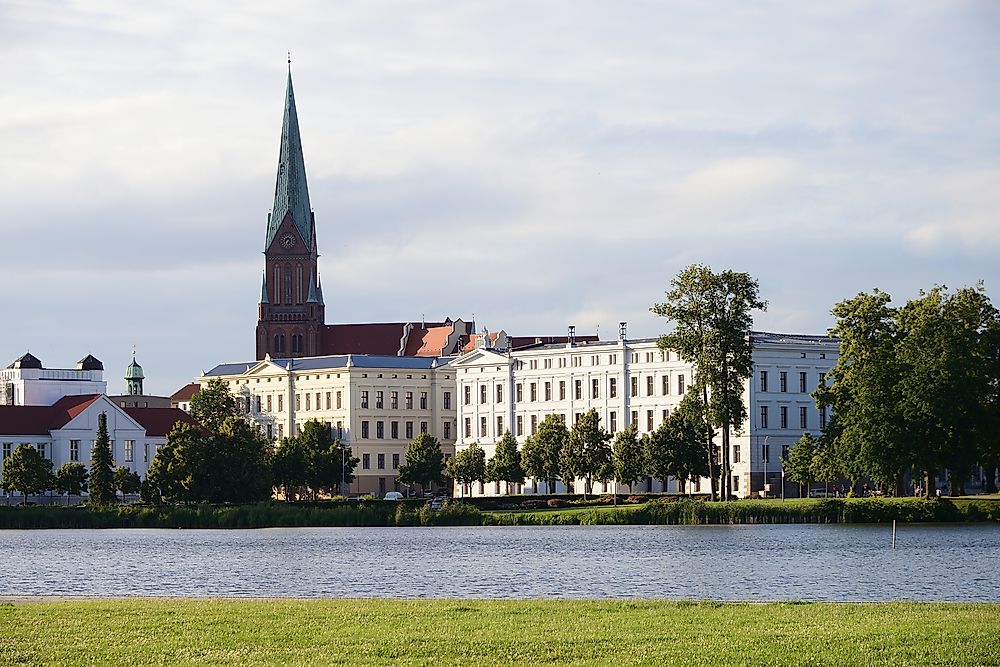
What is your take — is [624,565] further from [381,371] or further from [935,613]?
[381,371]

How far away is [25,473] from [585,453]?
39108 millimetres

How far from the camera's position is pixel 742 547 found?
216 feet

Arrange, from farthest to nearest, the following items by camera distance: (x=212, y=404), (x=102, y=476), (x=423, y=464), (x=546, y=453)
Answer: (x=212, y=404) < (x=423, y=464) < (x=546, y=453) < (x=102, y=476)

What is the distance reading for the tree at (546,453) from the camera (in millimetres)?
132875

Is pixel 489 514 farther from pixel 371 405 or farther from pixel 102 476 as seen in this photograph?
pixel 371 405

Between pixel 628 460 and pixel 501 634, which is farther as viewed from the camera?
pixel 628 460

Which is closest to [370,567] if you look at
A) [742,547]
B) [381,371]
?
[742,547]

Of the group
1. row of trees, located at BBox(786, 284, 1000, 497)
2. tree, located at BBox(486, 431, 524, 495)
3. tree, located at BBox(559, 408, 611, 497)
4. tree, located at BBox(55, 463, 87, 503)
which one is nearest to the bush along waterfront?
row of trees, located at BBox(786, 284, 1000, 497)

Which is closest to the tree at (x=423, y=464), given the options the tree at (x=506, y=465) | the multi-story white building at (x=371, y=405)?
the tree at (x=506, y=465)

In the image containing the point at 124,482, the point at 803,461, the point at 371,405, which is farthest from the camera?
the point at 371,405

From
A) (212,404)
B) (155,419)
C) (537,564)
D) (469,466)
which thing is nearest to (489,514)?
(537,564)

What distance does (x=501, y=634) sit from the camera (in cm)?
2755

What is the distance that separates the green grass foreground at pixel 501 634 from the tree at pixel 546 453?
327ft

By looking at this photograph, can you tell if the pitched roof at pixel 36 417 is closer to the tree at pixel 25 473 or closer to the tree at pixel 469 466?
the tree at pixel 25 473
